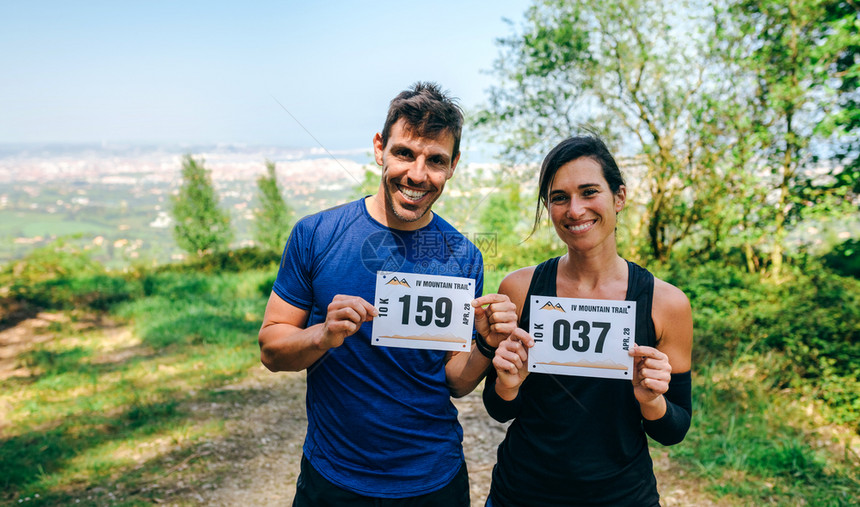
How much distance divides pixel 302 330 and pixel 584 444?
3.85 feet

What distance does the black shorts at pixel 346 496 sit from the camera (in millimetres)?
1967

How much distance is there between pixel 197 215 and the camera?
72.0ft


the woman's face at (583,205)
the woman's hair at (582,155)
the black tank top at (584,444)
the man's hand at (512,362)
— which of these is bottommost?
the black tank top at (584,444)

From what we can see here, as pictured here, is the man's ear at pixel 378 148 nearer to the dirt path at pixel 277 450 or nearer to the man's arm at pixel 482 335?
the man's arm at pixel 482 335

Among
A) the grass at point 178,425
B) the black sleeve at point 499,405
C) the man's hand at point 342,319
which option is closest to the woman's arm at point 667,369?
the black sleeve at point 499,405

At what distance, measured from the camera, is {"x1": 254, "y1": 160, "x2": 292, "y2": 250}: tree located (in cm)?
2078

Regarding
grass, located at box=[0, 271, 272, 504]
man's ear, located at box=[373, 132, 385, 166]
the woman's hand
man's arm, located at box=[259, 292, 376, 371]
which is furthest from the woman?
grass, located at box=[0, 271, 272, 504]

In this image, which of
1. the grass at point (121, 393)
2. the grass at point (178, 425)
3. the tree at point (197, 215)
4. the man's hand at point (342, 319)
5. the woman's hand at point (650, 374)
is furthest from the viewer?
the tree at point (197, 215)

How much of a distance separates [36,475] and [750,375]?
27.5ft

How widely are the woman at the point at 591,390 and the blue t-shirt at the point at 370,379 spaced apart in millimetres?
270

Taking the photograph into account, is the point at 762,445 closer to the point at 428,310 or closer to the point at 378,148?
the point at 428,310

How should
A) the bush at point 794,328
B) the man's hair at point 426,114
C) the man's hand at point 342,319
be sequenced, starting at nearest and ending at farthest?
the man's hand at point 342,319 → the man's hair at point 426,114 → the bush at point 794,328

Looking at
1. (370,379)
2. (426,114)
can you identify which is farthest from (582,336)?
(426,114)

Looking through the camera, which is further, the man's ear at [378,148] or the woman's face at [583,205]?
the man's ear at [378,148]
